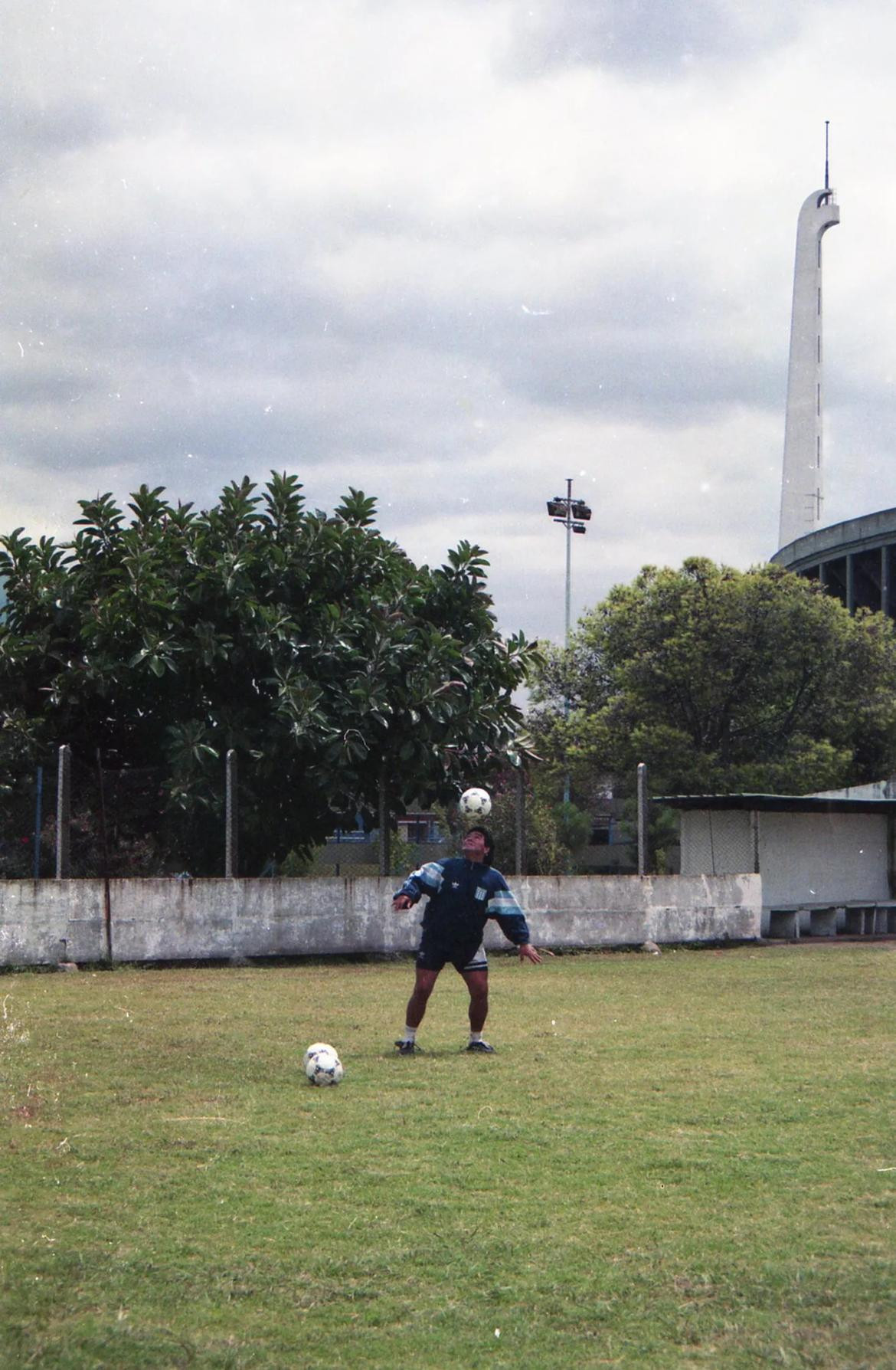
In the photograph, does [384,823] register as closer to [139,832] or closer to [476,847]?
[139,832]

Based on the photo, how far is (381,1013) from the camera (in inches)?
518

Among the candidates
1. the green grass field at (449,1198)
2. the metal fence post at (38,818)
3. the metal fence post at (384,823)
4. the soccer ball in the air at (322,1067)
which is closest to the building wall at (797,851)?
the metal fence post at (384,823)

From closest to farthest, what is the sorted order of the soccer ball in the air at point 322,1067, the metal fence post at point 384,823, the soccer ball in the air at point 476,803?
the soccer ball in the air at point 322,1067 < the soccer ball in the air at point 476,803 < the metal fence post at point 384,823

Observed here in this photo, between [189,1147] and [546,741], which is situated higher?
[546,741]

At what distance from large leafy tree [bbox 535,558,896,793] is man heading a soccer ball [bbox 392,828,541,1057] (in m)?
29.5

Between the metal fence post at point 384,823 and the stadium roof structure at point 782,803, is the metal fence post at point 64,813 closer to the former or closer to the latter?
the metal fence post at point 384,823

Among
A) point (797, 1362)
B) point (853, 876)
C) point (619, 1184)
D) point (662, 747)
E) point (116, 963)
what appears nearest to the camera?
point (797, 1362)

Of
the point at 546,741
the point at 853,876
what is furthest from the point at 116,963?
the point at 546,741

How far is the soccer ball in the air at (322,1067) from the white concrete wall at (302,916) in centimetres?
956

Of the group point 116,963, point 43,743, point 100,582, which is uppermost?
point 100,582

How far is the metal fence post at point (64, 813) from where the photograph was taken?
690 inches

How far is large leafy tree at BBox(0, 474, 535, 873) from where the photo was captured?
65.0ft

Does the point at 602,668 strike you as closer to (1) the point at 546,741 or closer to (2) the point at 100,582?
(1) the point at 546,741

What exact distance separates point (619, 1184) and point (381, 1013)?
691 cm
